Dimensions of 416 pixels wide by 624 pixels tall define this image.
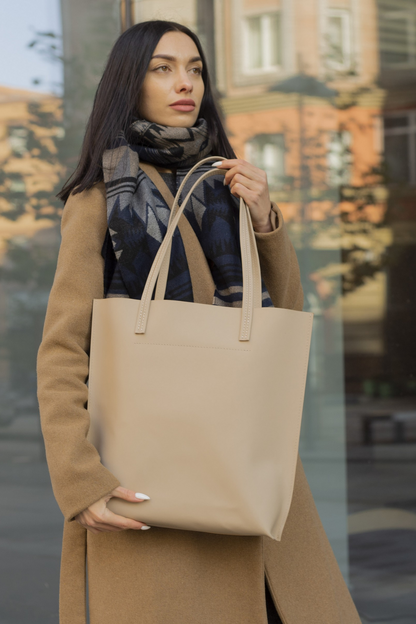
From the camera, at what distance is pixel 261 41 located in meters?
3.41

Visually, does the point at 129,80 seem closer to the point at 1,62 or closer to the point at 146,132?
the point at 146,132

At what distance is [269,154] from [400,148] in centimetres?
66

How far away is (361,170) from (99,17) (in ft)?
4.71

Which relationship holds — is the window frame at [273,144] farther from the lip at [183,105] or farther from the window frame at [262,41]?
the lip at [183,105]

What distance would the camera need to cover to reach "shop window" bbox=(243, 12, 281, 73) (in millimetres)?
3396

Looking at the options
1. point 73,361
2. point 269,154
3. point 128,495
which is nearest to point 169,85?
point 73,361

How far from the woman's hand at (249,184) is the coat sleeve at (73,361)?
→ 1.01 ft

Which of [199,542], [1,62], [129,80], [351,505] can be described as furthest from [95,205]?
[351,505]

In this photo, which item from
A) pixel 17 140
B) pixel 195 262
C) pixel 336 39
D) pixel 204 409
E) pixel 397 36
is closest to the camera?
pixel 204 409

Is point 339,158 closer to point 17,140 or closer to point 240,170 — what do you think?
point 17,140

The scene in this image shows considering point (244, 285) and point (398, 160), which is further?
point (398, 160)

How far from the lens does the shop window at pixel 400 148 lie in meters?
3.54

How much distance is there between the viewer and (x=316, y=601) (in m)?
1.72

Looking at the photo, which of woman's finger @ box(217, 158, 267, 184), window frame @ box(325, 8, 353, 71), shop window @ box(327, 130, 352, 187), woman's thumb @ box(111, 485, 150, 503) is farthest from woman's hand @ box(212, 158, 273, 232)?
window frame @ box(325, 8, 353, 71)
